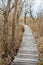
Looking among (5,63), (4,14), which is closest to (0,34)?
(4,14)

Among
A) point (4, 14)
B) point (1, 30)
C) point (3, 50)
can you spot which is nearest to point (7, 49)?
point (3, 50)

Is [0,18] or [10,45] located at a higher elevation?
[0,18]

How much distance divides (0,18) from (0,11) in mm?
381

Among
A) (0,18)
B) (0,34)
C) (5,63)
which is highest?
(0,18)

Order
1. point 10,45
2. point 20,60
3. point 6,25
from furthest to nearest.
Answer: point 10,45, point 6,25, point 20,60

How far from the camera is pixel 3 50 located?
1344 cm

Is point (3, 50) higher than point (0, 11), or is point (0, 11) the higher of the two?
point (0, 11)

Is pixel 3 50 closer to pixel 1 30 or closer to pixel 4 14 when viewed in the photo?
pixel 1 30

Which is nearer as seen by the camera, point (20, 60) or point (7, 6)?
point (20, 60)

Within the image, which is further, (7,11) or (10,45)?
(10,45)

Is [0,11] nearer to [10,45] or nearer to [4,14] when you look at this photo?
[4,14]

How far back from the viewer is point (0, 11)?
1321cm

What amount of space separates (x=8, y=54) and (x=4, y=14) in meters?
2.19

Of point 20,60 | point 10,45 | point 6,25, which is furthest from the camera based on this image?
point 10,45
